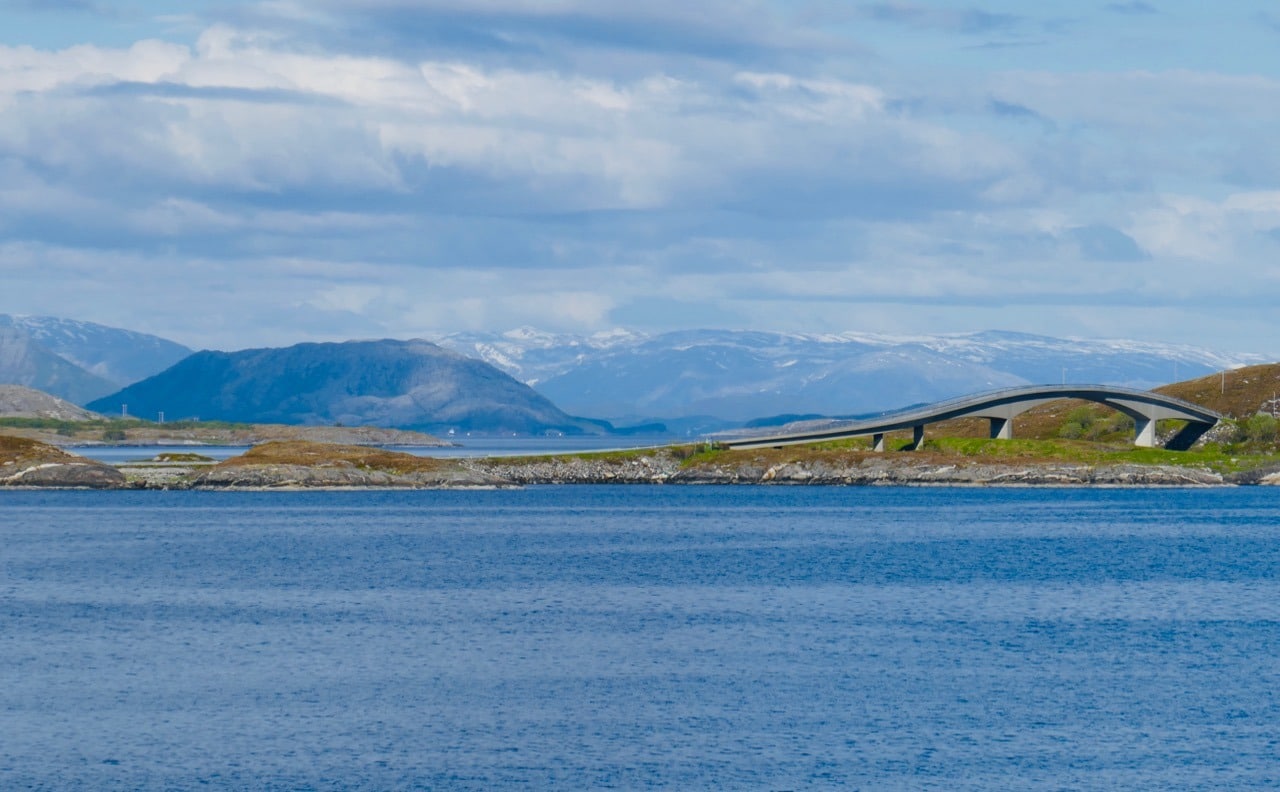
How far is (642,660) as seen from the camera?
5559 centimetres

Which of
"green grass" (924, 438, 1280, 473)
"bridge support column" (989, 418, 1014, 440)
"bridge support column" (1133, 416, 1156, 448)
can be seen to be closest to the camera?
"green grass" (924, 438, 1280, 473)

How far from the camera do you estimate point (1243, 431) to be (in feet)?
581

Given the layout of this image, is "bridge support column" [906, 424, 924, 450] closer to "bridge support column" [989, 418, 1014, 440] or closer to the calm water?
"bridge support column" [989, 418, 1014, 440]

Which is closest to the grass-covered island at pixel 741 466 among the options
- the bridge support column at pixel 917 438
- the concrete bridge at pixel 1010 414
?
the bridge support column at pixel 917 438

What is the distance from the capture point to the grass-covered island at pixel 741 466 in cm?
16125

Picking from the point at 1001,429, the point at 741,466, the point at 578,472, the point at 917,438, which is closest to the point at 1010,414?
the point at 1001,429

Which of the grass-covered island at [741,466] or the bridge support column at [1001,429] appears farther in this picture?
Answer: the bridge support column at [1001,429]

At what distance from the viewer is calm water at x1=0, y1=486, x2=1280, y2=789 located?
40.6 m

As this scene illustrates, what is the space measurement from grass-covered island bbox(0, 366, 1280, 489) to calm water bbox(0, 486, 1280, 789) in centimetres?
5182

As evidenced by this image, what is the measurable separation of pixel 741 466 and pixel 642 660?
11414 cm

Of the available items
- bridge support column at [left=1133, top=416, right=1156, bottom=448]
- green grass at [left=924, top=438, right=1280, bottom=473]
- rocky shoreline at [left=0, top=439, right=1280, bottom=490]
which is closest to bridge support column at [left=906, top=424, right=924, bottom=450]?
green grass at [left=924, top=438, right=1280, bottom=473]

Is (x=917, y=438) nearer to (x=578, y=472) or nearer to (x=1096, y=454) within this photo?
(x=1096, y=454)

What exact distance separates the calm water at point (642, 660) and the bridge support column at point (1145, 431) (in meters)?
67.8

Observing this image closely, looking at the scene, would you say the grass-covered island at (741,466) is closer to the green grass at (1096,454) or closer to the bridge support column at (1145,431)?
the green grass at (1096,454)
